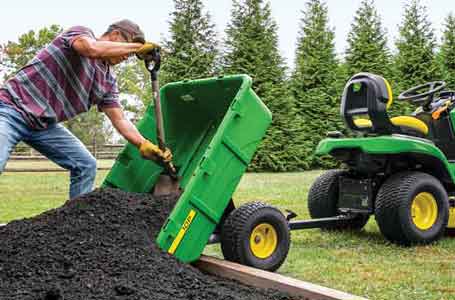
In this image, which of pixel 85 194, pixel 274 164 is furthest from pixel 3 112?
pixel 274 164

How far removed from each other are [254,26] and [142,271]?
1368 centimetres

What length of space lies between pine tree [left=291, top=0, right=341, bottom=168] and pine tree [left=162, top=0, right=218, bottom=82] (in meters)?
2.46

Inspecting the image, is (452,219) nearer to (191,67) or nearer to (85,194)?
(85,194)

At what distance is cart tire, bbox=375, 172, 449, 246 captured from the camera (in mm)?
4445

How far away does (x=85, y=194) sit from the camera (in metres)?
3.55

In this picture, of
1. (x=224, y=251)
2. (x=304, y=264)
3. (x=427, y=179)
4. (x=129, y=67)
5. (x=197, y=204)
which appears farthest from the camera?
(x=129, y=67)

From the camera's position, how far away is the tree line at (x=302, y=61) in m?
15.4

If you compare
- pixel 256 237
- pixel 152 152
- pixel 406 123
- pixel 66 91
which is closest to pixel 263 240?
pixel 256 237

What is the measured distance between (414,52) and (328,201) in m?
12.1

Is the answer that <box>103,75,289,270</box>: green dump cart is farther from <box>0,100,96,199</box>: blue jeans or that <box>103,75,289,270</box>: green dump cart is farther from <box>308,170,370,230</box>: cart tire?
<box>308,170,370,230</box>: cart tire

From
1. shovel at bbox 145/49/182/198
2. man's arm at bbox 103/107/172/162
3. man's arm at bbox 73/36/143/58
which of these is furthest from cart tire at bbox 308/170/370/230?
man's arm at bbox 73/36/143/58

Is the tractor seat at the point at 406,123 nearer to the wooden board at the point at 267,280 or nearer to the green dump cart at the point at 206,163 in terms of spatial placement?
the green dump cart at the point at 206,163

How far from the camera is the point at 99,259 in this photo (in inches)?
113

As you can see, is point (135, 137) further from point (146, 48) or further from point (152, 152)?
point (146, 48)
